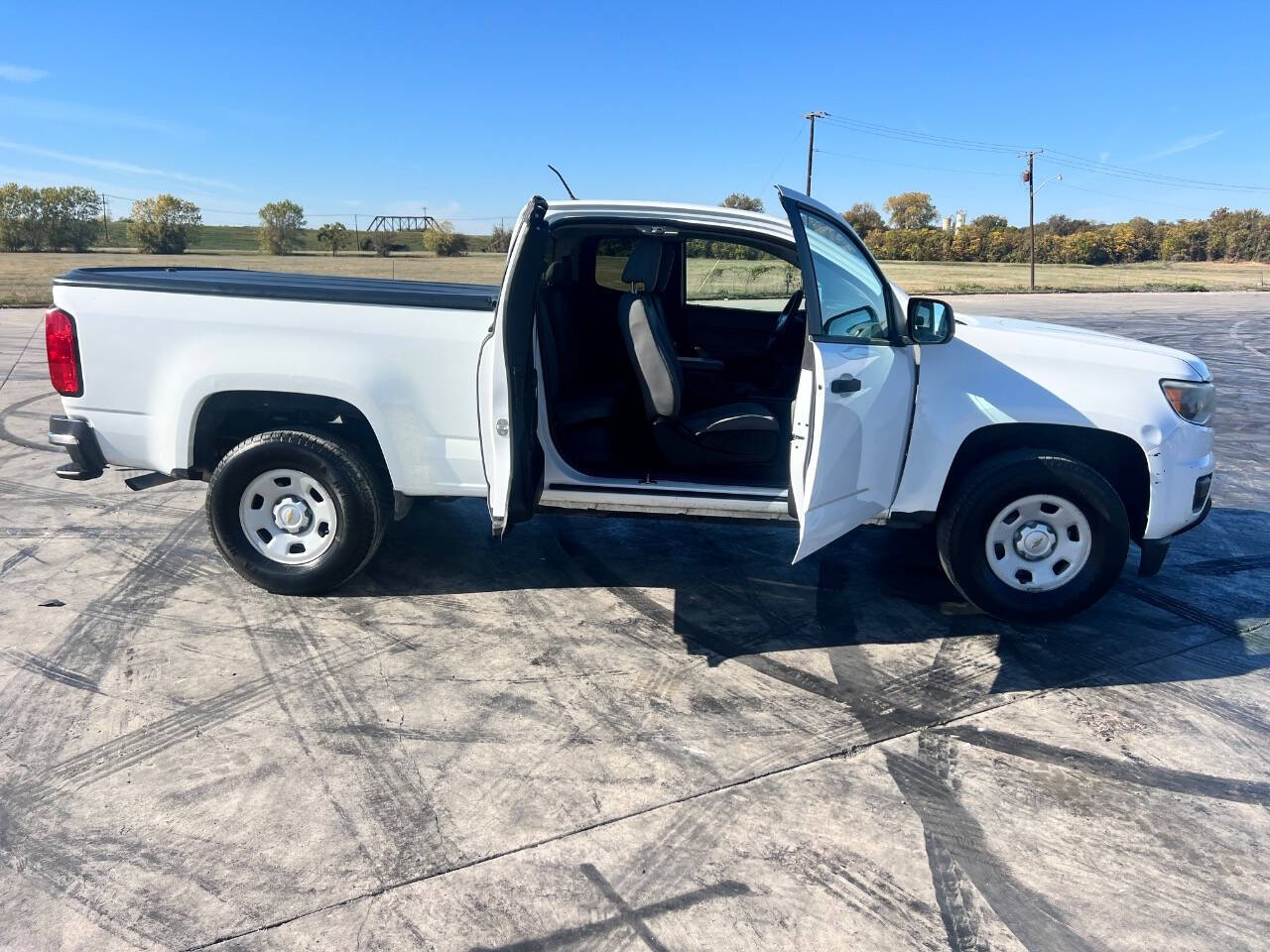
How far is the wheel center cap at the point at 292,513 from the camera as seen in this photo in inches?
173

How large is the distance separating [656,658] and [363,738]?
4.38 feet

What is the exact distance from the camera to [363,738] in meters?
3.24

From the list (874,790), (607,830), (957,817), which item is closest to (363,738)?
(607,830)

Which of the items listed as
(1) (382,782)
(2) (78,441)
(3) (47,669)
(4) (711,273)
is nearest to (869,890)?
(1) (382,782)

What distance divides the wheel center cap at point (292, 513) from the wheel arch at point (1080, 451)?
3248 mm

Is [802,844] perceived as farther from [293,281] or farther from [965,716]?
[293,281]

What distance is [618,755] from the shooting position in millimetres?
3184

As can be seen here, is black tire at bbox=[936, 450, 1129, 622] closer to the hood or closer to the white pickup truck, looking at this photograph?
the white pickup truck

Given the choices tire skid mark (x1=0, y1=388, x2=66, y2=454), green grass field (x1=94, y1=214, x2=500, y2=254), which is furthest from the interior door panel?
green grass field (x1=94, y1=214, x2=500, y2=254)

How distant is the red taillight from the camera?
166 inches

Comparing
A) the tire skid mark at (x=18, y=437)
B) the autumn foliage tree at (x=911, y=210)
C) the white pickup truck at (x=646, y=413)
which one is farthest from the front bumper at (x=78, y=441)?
the autumn foliage tree at (x=911, y=210)

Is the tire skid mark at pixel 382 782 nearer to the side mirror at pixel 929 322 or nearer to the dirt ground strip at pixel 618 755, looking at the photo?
the dirt ground strip at pixel 618 755

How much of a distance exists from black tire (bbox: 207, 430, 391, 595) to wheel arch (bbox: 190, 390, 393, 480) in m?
0.12

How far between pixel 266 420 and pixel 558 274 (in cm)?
179
